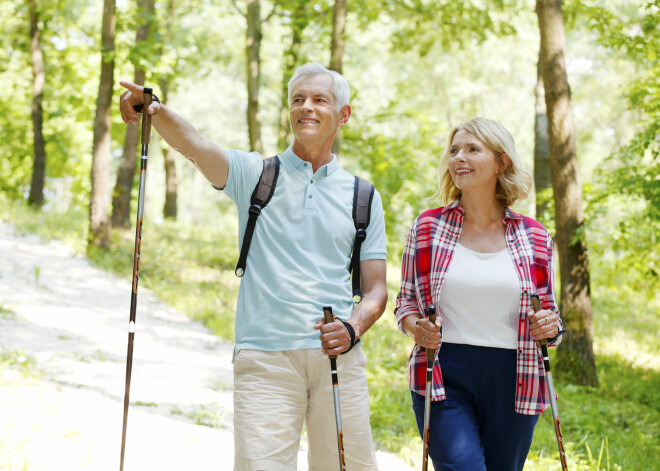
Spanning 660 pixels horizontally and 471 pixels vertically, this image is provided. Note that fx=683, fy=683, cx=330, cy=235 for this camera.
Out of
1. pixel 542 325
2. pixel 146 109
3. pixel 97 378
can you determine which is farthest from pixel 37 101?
pixel 542 325

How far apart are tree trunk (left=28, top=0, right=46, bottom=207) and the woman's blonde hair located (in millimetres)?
17330

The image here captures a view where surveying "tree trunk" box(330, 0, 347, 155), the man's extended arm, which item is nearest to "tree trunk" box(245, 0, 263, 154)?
"tree trunk" box(330, 0, 347, 155)

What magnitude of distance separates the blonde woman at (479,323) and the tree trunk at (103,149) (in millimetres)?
11230

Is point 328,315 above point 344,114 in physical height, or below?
below

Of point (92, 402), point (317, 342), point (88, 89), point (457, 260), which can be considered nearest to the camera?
point (317, 342)

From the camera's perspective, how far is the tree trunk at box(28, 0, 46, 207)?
18.4 m

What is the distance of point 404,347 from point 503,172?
7.59 meters

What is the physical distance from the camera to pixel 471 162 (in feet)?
11.2

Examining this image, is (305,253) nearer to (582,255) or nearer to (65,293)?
(582,255)

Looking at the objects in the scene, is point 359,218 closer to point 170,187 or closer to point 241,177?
point 241,177

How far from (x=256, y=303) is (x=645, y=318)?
48.4 ft

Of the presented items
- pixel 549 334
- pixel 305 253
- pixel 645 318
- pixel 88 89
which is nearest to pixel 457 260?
pixel 549 334

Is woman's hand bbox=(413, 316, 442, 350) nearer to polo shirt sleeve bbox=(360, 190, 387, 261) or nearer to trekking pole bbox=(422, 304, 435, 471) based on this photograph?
trekking pole bbox=(422, 304, 435, 471)

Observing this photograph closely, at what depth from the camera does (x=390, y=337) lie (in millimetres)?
11250
